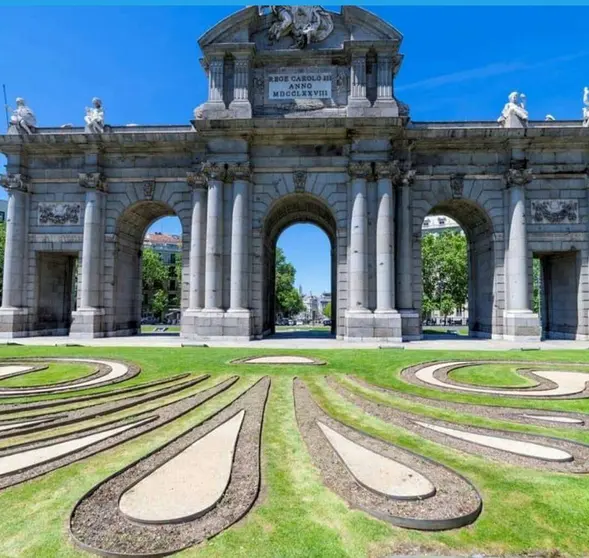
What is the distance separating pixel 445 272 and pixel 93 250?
169 feet

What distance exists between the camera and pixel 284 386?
1106cm

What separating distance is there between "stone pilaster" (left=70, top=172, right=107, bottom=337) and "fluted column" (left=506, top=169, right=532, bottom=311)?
2751 cm

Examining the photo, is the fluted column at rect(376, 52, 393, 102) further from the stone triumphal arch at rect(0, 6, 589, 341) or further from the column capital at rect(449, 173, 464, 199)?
the column capital at rect(449, 173, 464, 199)

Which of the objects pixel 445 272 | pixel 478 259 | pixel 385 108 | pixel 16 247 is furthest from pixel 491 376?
pixel 445 272

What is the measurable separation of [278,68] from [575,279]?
80.8 ft

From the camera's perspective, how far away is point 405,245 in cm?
2619

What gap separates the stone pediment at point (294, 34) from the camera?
2577 cm

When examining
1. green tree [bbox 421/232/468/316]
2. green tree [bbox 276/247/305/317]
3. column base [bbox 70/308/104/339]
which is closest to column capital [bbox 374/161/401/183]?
column base [bbox 70/308/104/339]

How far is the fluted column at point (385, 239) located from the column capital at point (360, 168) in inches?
20.6

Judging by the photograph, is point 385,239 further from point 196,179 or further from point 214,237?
point 196,179

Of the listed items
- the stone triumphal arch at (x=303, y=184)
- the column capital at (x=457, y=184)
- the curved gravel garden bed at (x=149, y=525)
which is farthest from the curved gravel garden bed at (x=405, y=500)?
the column capital at (x=457, y=184)

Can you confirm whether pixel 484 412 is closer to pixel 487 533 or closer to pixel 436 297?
pixel 487 533

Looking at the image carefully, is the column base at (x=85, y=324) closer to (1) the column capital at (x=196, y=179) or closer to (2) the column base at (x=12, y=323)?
(2) the column base at (x=12, y=323)

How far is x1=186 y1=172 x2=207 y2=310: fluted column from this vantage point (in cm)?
2580
